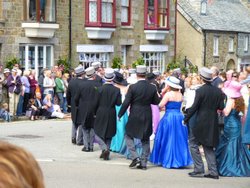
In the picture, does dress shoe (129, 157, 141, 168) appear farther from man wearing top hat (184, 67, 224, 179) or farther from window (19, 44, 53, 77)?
window (19, 44, 53, 77)

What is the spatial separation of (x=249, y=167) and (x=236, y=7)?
3737cm

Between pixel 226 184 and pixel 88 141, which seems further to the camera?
pixel 88 141

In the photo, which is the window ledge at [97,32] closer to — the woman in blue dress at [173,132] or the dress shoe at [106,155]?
the dress shoe at [106,155]

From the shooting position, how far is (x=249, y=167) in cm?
1051

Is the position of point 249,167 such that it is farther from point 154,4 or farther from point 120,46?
point 154,4

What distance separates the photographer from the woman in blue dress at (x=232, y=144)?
10305mm

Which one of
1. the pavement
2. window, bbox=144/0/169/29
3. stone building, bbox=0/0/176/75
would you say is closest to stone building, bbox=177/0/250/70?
stone building, bbox=0/0/176/75

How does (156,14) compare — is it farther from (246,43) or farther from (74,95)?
(74,95)

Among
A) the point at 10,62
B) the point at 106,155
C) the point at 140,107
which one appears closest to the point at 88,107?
the point at 106,155

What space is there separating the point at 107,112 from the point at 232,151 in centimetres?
264

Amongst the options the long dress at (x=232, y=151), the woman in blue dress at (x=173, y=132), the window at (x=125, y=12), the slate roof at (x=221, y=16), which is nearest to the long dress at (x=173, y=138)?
the woman in blue dress at (x=173, y=132)

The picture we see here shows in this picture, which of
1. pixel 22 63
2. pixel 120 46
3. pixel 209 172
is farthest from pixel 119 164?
pixel 120 46

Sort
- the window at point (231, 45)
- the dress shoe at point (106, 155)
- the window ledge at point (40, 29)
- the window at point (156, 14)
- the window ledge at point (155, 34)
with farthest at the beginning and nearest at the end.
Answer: the window at point (231, 45) < the window at point (156, 14) < the window ledge at point (155, 34) < the window ledge at point (40, 29) < the dress shoe at point (106, 155)

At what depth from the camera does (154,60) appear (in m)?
31.7
